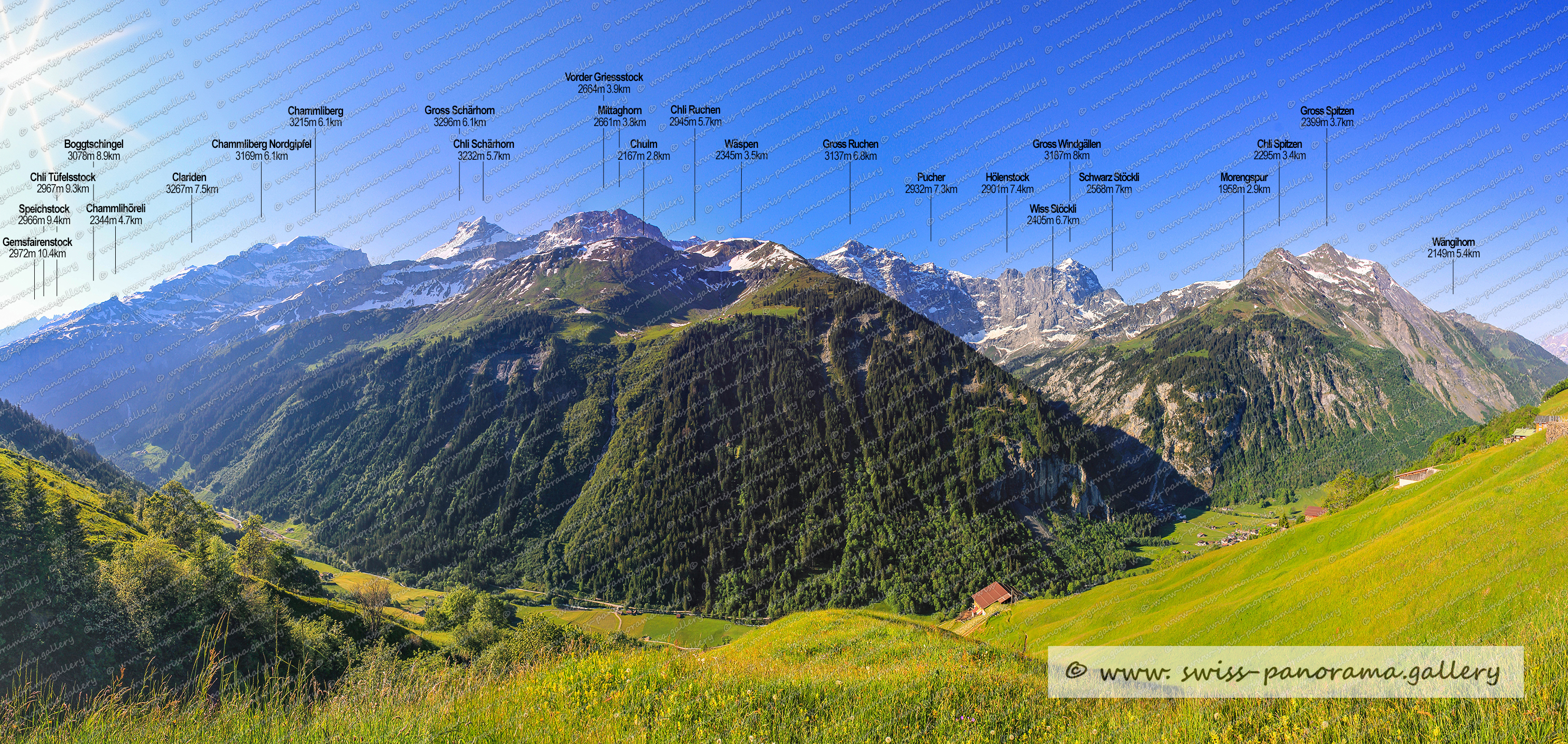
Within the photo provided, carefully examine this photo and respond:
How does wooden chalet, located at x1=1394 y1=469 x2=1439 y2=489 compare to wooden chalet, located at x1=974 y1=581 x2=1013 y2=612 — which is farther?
wooden chalet, located at x1=974 y1=581 x2=1013 y2=612

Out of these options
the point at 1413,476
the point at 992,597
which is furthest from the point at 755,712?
the point at 1413,476

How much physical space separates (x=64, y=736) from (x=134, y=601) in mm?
45965

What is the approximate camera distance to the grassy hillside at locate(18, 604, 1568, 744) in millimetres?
5727

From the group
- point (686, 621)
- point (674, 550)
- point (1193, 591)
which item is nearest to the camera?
point (1193, 591)

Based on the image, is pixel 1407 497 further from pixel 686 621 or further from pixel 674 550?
pixel 674 550

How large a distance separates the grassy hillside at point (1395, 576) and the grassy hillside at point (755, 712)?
5.40 m

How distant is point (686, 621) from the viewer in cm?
16300

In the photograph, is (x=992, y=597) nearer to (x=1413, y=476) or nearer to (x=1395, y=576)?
(x=1413, y=476)

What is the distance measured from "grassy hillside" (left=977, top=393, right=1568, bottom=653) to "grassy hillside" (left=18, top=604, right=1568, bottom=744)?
17.7 ft

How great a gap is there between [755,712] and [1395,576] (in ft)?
139

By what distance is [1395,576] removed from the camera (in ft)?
100

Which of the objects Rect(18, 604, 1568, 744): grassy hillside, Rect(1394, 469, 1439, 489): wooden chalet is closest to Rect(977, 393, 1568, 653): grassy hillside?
Rect(18, 604, 1568, 744): grassy hillside

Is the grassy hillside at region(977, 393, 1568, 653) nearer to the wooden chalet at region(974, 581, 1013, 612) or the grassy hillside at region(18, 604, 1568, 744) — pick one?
the grassy hillside at region(18, 604, 1568, 744)

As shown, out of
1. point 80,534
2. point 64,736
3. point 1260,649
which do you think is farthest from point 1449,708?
point 80,534
